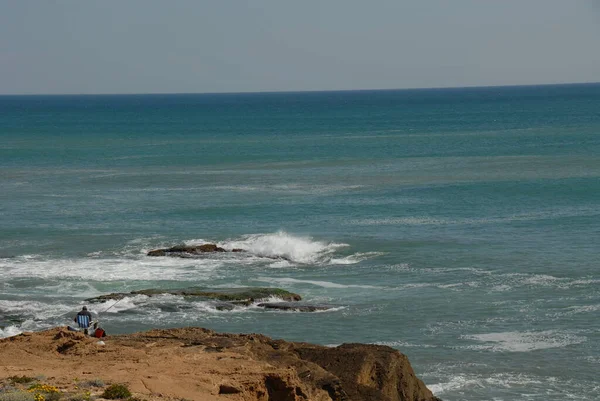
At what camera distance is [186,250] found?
1880 inches

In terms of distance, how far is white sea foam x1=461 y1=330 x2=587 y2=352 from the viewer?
3253 centimetres

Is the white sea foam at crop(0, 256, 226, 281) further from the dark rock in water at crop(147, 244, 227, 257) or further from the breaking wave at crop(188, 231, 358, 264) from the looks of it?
the breaking wave at crop(188, 231, 358, 264)

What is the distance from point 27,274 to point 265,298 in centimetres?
1149

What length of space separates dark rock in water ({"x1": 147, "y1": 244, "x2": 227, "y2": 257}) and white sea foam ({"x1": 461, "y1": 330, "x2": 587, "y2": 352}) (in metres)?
17.1

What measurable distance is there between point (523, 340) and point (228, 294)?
1110 cm

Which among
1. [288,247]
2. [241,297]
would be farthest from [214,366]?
[288,247]

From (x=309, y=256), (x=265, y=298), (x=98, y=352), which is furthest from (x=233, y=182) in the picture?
(x=98, y=352)

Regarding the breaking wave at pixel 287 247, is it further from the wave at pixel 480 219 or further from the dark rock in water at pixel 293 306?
the dark rock in water at pixel 293 306

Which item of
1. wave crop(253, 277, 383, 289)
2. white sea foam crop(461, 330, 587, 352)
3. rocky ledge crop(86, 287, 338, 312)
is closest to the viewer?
white sea foam crop(461, 330, 587, 352)

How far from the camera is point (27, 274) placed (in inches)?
1736

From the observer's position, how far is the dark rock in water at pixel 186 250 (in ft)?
156

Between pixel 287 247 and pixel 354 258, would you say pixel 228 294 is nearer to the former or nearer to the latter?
pixel 354 258

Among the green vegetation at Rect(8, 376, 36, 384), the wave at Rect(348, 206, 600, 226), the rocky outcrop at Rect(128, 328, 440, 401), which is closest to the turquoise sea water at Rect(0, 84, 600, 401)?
the wave at Rect(348, 206, 600, 226)

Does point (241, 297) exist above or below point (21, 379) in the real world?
below
